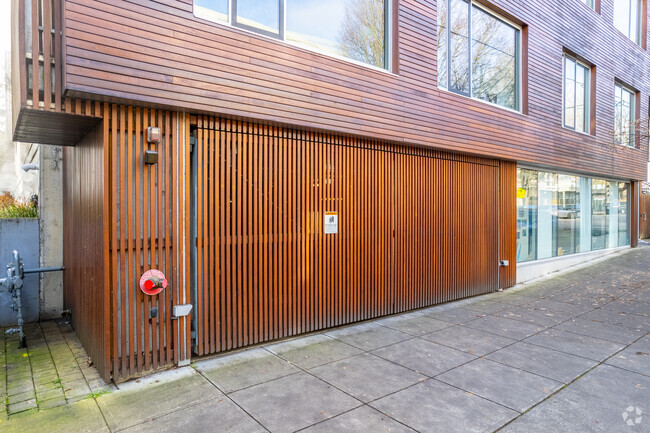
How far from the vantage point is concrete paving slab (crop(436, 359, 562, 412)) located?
141 inches

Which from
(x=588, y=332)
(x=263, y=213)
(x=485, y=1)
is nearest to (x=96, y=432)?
(x=263, y=213)

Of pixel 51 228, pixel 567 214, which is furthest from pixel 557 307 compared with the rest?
pixel 51 228

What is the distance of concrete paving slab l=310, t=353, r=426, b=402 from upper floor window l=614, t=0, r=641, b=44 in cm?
1446

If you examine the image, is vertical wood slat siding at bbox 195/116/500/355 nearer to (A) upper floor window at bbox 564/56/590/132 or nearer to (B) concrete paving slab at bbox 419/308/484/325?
(B) concrete paving slab at bbox 419/308/484/325

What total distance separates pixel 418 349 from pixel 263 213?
8.47 ft

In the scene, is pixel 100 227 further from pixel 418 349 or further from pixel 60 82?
pixel 418 349

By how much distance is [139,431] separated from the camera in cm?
306

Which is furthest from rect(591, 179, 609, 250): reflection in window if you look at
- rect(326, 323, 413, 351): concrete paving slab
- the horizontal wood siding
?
rect(326, 323, 413, 351): concrete paving slab

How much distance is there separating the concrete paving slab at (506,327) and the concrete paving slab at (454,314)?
15cm

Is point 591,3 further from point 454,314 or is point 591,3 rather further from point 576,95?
point 454,314

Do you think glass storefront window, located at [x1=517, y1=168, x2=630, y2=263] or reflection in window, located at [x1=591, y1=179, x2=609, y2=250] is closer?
glass storefront window, located at [x1=517, y1=168, x2=630, y2=263]

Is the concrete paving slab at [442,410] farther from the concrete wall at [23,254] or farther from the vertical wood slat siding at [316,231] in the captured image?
the concrete wall at [23,254]

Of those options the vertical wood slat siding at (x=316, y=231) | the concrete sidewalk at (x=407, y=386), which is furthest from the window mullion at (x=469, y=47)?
the concrete sidewalk at (x=407, y=386)

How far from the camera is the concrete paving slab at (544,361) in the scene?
4.16 meters
